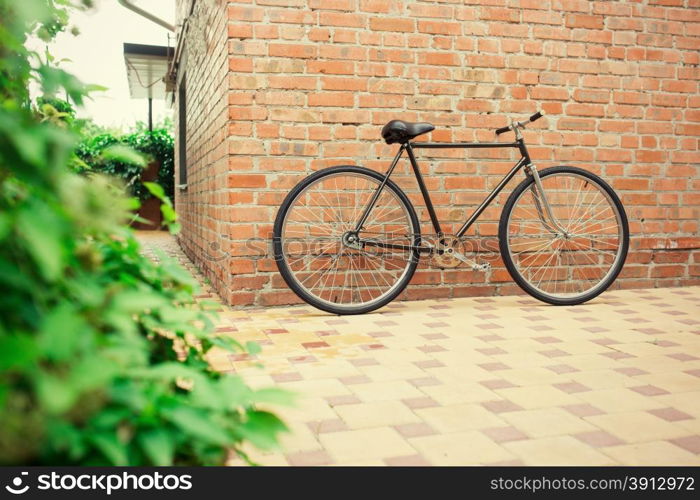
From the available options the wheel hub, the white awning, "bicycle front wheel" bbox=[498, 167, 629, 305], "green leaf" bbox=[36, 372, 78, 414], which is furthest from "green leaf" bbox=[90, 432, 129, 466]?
the white awning

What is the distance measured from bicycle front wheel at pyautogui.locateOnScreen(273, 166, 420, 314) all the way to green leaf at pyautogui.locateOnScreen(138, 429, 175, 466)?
2513 millimetres

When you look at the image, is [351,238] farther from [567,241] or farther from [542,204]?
[567,241]

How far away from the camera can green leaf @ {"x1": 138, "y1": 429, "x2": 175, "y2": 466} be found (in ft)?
2.67

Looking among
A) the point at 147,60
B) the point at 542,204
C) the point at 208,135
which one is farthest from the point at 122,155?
the point at 147,60

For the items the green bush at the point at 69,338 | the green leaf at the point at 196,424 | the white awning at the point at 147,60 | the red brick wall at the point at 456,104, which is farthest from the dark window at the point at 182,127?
the green leaf at the point at 196,424

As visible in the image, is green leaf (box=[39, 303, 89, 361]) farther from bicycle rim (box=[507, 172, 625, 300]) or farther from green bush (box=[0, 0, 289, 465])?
bicycle rim (box=[507, 172, 625, 300])

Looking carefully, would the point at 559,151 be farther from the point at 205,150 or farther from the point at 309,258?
the point at 205,150

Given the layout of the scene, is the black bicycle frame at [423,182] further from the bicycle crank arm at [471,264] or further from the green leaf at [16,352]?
the green leaf at [16,352]

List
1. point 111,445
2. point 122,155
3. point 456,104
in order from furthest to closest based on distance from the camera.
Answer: point 456,104 < point 122,155 < point 111,445

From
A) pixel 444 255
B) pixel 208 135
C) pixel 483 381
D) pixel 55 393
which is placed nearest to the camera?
pixel 55 393

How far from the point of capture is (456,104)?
149 inches

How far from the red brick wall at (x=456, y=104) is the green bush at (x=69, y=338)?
248 cm

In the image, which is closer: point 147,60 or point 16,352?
point 16,352

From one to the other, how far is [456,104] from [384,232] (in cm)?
86
